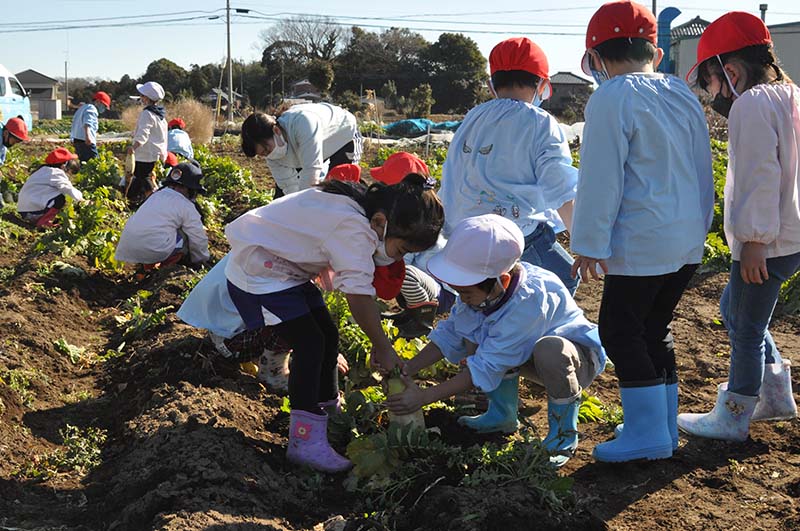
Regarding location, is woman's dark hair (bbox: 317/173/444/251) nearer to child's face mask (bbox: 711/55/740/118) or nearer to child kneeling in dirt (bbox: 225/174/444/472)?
child kneeling in dirt (bbox: 225/174/444/472)

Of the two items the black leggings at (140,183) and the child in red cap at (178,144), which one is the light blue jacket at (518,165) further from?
the child in red cap at (178,144)

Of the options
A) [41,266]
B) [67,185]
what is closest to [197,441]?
[41,266]

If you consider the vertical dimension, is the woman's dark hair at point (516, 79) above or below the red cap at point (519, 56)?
below

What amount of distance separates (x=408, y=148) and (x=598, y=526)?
21476 mm

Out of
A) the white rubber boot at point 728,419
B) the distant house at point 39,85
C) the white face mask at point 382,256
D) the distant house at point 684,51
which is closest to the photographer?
the white face mask at point 382,256

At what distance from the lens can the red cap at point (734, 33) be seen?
3.54 meters

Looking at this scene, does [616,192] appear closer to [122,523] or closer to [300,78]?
[122,523]

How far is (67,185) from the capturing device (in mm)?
9773

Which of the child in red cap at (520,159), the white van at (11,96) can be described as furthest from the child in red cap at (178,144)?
the white van at (11,96)

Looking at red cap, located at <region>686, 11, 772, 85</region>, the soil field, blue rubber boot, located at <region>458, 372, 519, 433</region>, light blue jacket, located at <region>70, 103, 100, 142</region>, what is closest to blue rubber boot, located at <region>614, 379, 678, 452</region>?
the soil field

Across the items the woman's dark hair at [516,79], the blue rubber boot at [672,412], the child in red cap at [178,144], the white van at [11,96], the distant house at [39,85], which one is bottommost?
the distant house at [39,85]

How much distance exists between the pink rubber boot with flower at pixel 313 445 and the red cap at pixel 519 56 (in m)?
2.06

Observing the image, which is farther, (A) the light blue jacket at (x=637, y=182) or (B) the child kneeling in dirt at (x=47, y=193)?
(B) the child kneeling in dirt at (x=47, y=193)

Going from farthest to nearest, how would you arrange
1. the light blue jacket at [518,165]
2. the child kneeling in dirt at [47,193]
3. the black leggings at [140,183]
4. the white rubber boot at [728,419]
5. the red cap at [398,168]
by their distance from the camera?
1. the black leggings at [140,183]
2. the child kneeling in dirt at [47,193]
3. the red cap at [398,168]
4. the light blue jacket at [518,165]
5. the white rubber boot at [728,419]
